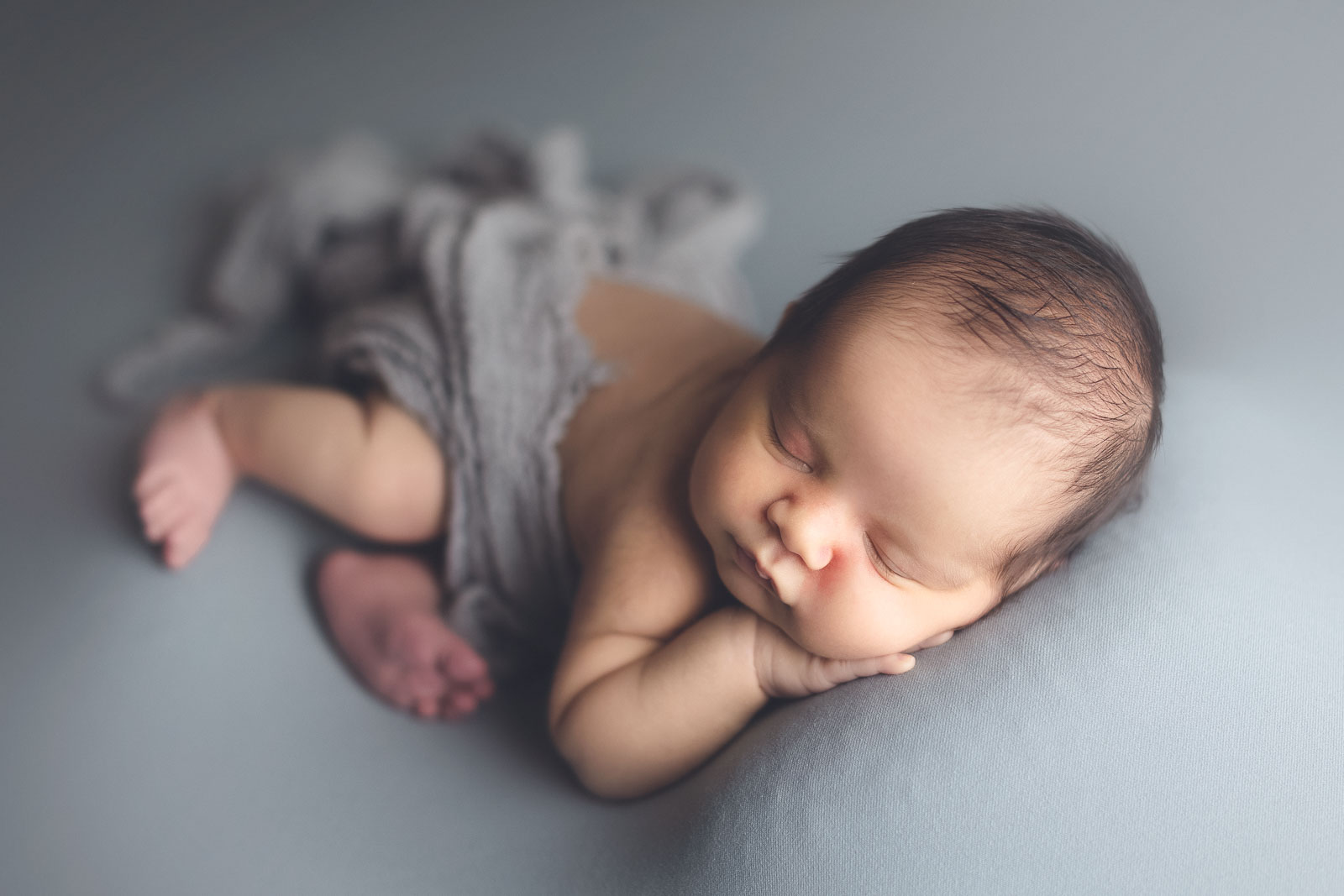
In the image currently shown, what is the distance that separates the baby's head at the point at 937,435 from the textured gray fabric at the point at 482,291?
0.30 meters

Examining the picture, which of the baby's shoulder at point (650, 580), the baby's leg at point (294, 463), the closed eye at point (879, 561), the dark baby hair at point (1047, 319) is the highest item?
the dark baby hair at point (1047, 319)

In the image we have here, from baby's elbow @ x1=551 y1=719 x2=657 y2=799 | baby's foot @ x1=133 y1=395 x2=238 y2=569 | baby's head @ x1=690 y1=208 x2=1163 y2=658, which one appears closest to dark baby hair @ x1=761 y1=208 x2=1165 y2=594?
baby's head @ x1=690 y1=208 x2=1163 y2=658

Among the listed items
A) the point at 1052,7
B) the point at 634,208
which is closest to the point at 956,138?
the point at 1052,7

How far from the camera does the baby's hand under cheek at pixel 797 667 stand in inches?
30.2

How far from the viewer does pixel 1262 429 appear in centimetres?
92

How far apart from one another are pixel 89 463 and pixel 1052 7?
51.3 inches

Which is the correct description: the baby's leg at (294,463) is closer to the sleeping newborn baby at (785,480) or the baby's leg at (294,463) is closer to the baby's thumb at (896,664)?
the sleeping newborn baby at (785,480)

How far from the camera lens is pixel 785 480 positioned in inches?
29.5

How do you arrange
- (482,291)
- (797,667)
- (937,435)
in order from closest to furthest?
(937,435) < (797,667) < (482,291)

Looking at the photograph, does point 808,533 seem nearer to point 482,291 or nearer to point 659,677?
point 659,677

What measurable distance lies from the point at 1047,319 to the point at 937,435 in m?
0.11

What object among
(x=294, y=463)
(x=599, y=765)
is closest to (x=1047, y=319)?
(x=599, y=765)

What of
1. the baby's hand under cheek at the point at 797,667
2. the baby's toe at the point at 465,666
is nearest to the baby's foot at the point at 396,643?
the baby's toe at the point at 465,666

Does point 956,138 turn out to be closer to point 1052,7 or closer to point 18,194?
point 1052,7
